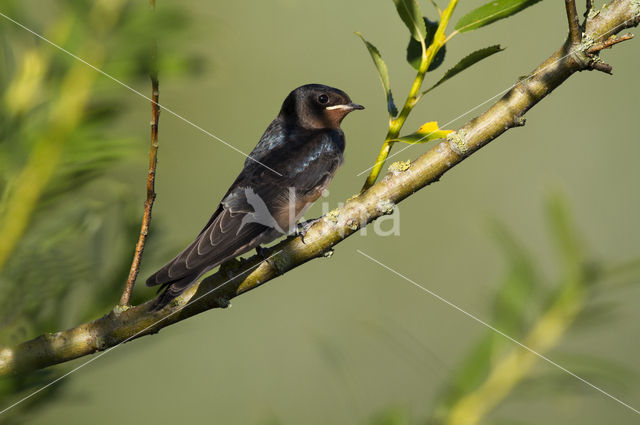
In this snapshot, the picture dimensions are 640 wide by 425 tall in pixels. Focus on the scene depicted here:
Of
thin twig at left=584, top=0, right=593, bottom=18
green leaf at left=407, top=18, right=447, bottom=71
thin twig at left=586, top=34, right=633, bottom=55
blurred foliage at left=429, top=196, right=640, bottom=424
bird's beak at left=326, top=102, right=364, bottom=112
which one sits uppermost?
bird's beak at left=326, top=102, right=364, bottom=112

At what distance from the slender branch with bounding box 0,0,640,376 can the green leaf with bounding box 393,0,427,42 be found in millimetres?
142

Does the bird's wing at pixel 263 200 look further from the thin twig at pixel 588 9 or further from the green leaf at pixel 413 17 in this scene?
the thin twig at pixel 588 9

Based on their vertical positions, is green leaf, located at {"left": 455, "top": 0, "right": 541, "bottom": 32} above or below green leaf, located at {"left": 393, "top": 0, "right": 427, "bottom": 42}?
below

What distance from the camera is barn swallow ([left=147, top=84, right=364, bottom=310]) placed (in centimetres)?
139

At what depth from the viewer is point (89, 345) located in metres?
0.80

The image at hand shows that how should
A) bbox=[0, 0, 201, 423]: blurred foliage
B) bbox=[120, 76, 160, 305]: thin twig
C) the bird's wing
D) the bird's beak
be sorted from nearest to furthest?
1. bbox=[0, 0, 201, 423]: blurred foliage
2. bbox=[120, 76, 160, 305]: thin twig
3. the bird's wing
4. the bird's beak

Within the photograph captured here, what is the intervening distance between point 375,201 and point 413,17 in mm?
257

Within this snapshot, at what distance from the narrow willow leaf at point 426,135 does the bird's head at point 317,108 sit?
139cm

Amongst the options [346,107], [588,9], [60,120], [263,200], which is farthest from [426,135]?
[346,107]

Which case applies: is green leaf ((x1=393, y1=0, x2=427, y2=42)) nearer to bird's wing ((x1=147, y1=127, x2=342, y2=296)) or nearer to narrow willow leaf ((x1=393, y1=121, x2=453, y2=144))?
narrow willow leaf ((x1=393, y1=121, x2=453, y2=144))

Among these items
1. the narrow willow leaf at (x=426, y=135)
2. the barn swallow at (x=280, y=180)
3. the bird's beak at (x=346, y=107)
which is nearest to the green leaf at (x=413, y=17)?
the narrow willow leaf at (x=426, y=135)

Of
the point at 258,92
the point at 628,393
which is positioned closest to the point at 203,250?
the point at 628,393

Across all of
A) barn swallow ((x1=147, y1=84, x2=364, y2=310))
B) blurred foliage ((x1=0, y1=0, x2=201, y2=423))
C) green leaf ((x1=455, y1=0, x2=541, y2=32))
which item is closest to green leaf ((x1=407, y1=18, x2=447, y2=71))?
green leaf ((x1=455, y1=0, x2=541, y2=32))

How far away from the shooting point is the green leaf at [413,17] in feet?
2.57
